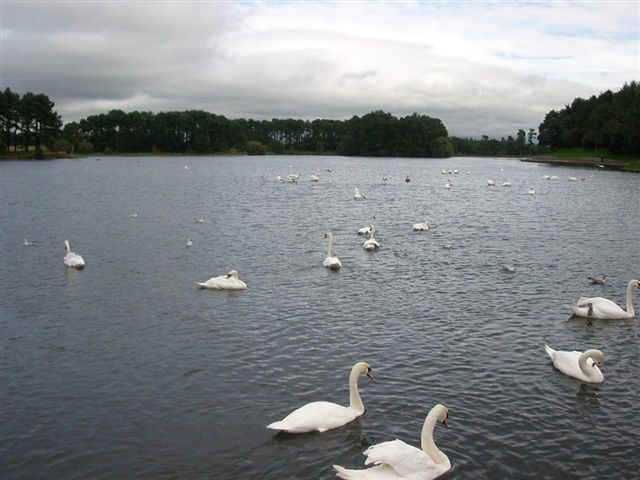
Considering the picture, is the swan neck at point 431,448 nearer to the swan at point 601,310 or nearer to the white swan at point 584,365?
the white swan at point 584,365

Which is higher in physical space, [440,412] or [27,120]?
[27,120]

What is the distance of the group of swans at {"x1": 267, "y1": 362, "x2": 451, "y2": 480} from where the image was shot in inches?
372

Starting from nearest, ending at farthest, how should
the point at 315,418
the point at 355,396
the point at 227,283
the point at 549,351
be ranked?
the point at 315,418 < the point at 355,396 < the point at 549,351 < the point at 227,283

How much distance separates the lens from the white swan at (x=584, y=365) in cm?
1341

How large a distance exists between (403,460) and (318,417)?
79.2 inches

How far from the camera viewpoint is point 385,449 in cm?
957

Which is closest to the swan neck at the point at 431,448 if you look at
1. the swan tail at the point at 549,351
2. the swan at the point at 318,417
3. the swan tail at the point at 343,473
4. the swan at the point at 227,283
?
the swan tail at the point at 343,473

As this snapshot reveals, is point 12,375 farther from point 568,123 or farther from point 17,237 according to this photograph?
point 568,123

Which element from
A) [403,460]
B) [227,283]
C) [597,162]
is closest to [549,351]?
[403,460]

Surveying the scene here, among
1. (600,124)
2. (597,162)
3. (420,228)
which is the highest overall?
(600,124)

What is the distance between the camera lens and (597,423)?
38.4 feet

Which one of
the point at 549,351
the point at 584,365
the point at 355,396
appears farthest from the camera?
the point at 549,351

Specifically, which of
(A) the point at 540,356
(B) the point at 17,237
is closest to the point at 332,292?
(A) the point at 540,356

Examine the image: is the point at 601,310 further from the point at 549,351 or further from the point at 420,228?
the point at 420,228
